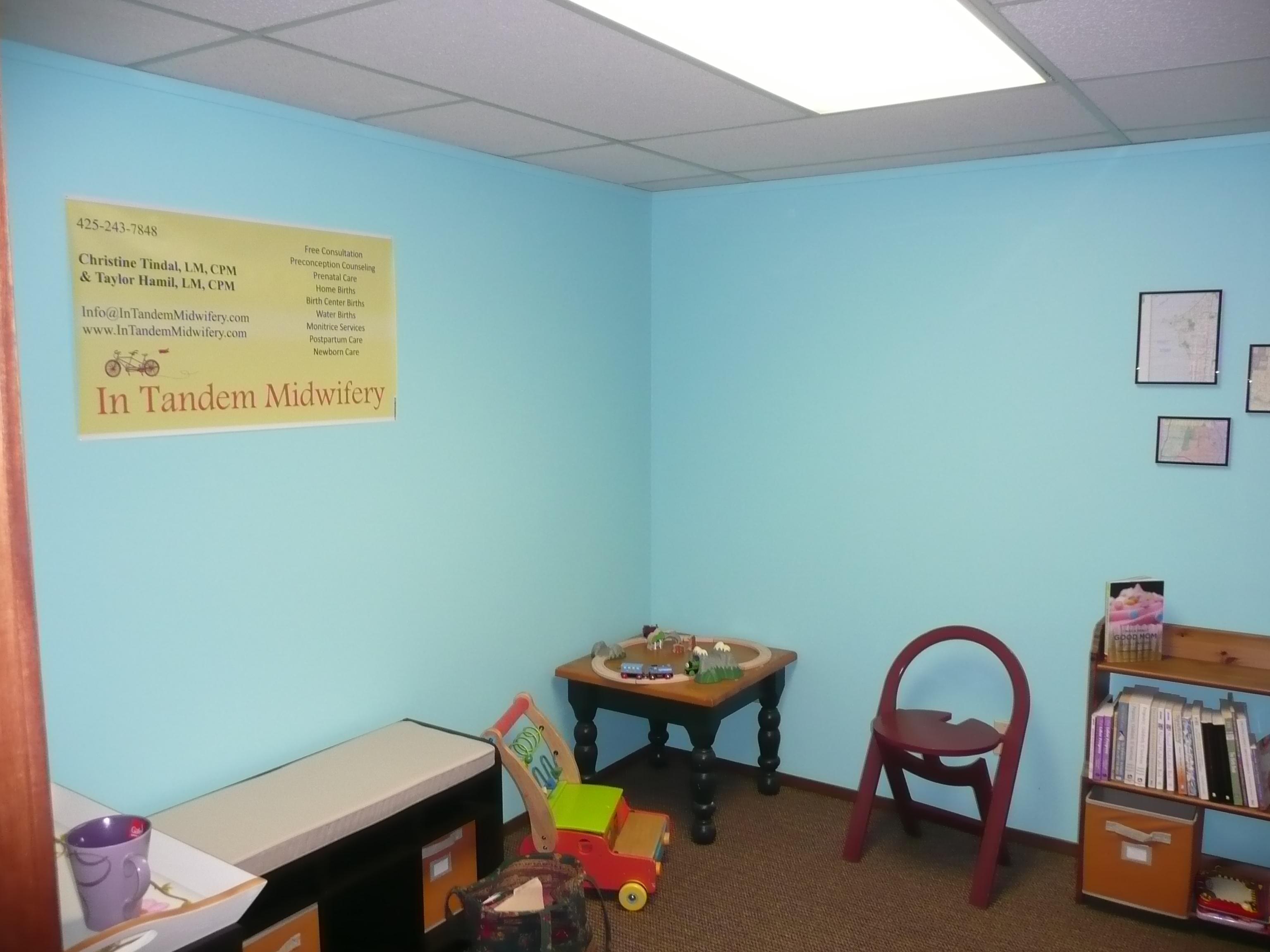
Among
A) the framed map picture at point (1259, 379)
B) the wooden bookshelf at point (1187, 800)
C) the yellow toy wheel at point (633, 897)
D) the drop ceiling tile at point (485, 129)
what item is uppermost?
the drop ceiling tile at point (485, 129)

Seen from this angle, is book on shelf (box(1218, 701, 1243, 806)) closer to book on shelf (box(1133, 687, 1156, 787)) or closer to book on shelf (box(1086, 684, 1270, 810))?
book on shelf (box(1086, 684, 1270, 810))

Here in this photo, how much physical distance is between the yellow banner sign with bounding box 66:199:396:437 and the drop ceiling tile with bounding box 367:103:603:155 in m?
0.36

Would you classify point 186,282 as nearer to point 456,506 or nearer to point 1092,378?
point 456,506

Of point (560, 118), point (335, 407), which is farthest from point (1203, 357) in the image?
point (335, 407)

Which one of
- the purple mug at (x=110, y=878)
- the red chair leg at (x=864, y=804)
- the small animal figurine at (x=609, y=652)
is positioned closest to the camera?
the purple mug at (x=110, y=878)

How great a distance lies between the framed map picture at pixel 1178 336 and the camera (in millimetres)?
3076

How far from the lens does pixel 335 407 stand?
286cm

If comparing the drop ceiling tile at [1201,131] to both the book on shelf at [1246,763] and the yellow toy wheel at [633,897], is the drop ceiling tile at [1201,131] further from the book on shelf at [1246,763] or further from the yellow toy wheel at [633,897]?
the yellow toy wheel at [633,897]

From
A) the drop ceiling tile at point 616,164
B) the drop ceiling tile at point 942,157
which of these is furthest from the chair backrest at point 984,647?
the drop ceiling tile at point 616,164

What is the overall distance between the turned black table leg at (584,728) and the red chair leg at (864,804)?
3.25 ft

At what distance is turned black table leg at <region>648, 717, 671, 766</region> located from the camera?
4.18 meters

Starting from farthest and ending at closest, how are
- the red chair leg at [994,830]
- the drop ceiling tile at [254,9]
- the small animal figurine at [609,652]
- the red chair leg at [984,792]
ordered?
the small animal figurine at [609,652] < the red chair leg at [984,792] < the red chair leg at [994,830] < the drop ceiling tile at [254,9]

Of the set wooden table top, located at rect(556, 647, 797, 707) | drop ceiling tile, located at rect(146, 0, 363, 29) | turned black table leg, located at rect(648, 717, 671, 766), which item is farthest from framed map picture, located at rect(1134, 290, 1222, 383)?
drop ceiling tile, located at rect(146, 0, 363, 29)

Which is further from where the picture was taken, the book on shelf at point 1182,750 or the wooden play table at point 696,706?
the wooden play table at point 696,706
